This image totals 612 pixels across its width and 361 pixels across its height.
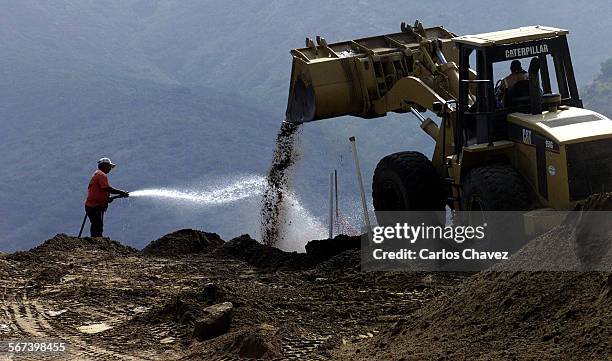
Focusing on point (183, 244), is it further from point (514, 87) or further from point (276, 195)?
point (514, 87)

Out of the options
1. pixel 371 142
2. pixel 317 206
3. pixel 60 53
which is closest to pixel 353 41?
pixel 317 206

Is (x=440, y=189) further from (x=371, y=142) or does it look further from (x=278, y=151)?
(x=371, y=142)

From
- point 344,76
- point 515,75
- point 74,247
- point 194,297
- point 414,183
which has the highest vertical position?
point 344,76

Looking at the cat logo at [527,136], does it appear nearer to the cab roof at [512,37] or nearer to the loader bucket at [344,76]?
the cab roof at [512,37]

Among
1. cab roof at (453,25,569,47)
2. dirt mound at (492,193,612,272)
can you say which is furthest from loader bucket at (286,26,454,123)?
dirt mound at (492,193,612,272)

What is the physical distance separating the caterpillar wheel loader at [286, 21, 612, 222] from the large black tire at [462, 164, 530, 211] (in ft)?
0.04

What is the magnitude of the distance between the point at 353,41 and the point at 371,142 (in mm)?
75930

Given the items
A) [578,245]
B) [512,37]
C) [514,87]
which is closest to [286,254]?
[514,87]

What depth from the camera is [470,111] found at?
13648 mm

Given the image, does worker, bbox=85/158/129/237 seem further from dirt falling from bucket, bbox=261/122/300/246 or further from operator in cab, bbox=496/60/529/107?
operator in cab, bbox=496/60/529/107

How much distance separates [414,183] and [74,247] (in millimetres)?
4479

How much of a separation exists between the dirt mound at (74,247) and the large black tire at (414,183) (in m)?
3.56

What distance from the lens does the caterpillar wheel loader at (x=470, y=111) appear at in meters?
12.5

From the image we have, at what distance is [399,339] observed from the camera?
10344 mm
